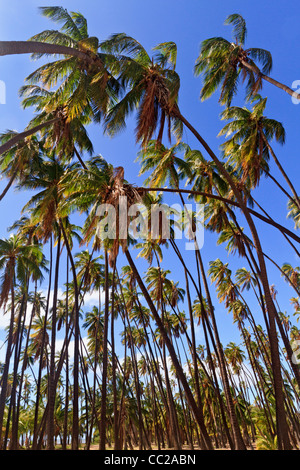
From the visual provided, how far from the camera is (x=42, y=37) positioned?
379 inches

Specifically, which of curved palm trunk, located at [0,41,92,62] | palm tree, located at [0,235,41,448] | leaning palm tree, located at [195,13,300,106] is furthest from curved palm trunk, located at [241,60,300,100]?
palm tree, located at [0,235,41,448]

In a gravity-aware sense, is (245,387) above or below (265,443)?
above

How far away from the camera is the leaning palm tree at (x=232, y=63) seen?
13.3 metres

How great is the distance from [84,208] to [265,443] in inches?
567

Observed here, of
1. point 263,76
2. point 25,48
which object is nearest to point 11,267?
point 25,48

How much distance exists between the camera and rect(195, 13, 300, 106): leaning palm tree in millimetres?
13289

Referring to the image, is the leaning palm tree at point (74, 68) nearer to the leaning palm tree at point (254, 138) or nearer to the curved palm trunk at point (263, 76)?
the curved palm trunk at point (263, 76)

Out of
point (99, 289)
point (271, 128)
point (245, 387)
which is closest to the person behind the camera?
point (271, 128)

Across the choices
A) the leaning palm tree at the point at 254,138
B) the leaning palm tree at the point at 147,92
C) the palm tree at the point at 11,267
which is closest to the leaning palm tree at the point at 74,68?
the leaning palm tree at the point at 147,92

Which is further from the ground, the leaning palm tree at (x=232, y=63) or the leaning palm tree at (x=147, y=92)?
the leaning palm tree at (x=232, y=63)

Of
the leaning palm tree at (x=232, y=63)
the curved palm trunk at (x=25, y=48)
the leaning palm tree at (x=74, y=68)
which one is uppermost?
the leaning palm tree at (x=232, y=63)

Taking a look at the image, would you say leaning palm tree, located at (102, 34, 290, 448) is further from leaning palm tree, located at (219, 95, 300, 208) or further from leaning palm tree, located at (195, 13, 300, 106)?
leaning palm tree, located at (219, 95, 300, 208)
